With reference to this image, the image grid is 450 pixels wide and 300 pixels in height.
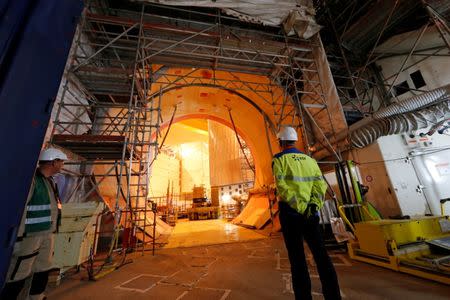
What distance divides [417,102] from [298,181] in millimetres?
4649

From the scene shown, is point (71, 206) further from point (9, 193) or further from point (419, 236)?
point (419, 236)

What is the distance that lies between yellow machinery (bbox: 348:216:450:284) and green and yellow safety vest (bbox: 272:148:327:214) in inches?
68.9

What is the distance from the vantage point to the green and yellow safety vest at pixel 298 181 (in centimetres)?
189

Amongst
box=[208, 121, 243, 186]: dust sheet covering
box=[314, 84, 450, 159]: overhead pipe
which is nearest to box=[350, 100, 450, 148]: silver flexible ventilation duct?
box=[314, 84, 450, 159]: overhead pipe

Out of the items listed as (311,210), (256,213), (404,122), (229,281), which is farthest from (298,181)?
(256,213)

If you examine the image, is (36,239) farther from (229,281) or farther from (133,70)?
(133,70)

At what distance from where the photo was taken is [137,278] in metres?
2.92

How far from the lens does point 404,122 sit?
450 centimetres

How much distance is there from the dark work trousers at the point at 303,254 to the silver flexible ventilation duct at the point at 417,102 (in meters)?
4.29

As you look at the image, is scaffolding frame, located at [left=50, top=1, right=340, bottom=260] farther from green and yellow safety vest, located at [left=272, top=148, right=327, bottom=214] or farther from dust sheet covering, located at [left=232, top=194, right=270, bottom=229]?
dust sheet covering, located at [left=232, top=194, right=270, bottom=229]

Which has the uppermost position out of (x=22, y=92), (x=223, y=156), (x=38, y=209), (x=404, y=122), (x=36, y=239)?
(x=223, y=156)

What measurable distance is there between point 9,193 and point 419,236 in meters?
4.46

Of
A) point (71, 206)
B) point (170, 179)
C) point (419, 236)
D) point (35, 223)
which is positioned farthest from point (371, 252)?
point (170, 179)

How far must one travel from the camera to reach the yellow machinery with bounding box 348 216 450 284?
2.48m
